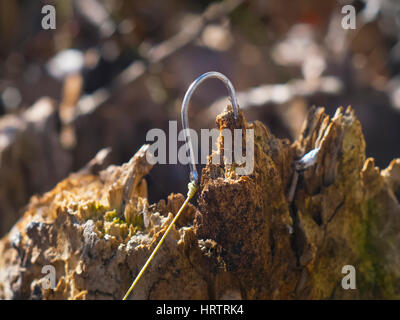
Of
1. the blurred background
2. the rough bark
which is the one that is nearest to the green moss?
the rough bark

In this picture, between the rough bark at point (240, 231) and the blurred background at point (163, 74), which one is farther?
the blurred background at point (163, 74)

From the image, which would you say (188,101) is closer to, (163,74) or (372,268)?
(372,268)

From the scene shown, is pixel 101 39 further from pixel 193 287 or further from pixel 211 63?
pixel 193 287

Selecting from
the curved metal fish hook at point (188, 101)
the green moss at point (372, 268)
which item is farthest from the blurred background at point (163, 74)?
the green moss at point (372, 268)

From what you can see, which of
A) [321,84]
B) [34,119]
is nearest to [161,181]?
[34,119]

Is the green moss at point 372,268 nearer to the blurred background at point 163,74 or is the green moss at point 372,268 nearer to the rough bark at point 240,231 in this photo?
the rough bark at point 240,231

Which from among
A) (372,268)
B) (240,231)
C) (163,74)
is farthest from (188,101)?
(163,74)
